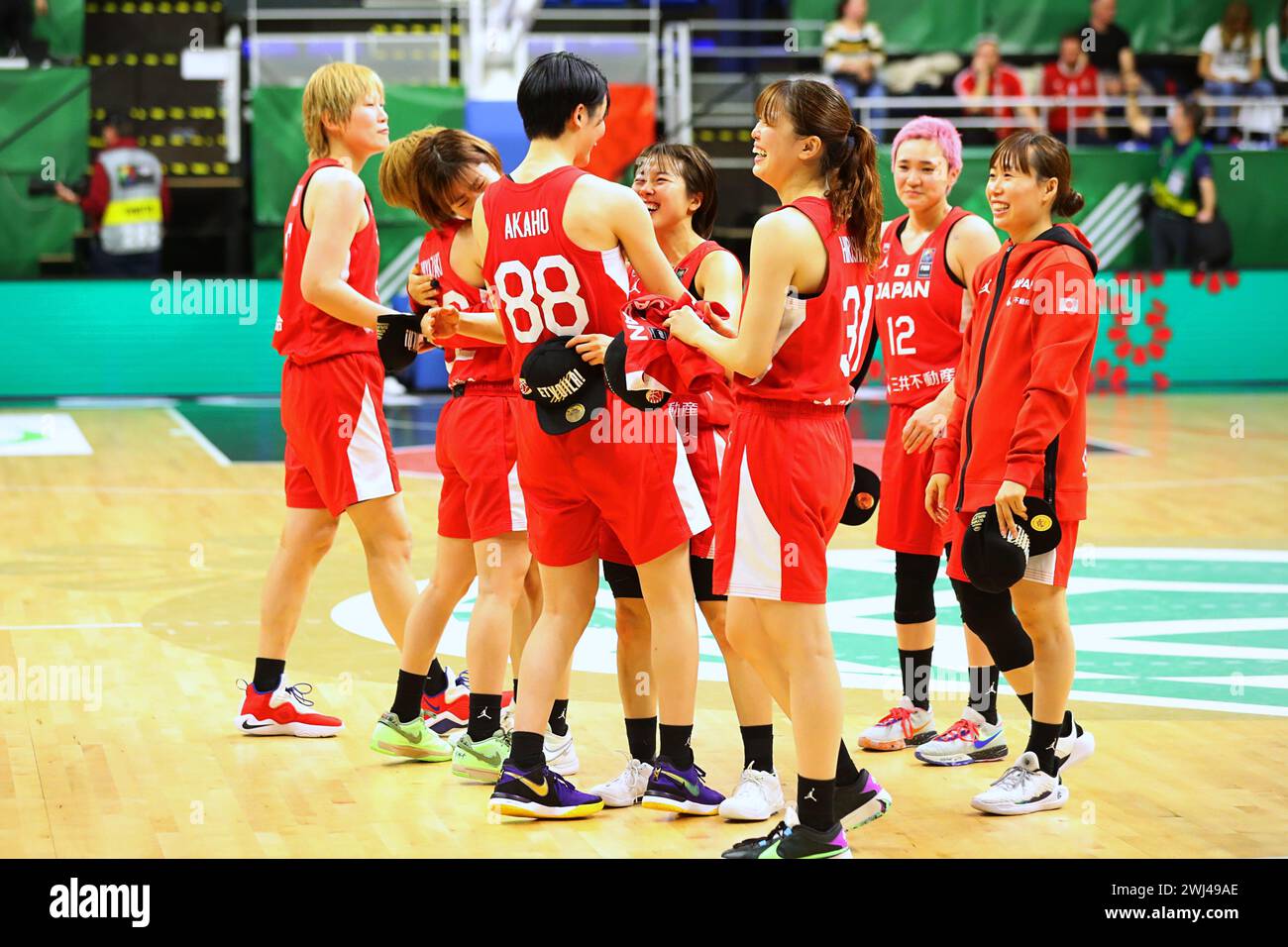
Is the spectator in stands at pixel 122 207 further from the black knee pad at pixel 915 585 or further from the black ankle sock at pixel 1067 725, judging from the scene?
the black ankle sock at pixel 1067 725

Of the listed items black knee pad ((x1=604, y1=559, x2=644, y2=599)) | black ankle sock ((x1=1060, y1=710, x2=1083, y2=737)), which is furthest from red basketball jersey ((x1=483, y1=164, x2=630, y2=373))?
black ankle sock ((x1=1060, y1=710, x2=1083, y2=737))

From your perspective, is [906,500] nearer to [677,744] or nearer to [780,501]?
[677,744]

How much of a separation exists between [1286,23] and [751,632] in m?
18.1

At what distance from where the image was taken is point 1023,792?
4.64 meters

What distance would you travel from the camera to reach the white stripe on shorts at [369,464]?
5367 millimetres

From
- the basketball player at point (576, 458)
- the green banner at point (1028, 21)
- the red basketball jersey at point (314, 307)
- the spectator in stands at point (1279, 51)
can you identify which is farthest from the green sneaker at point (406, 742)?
the spectator in stands at point (1279, 51)

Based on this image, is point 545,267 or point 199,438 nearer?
point 545,267

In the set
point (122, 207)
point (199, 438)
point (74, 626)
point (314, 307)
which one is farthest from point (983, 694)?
point (122, 207)

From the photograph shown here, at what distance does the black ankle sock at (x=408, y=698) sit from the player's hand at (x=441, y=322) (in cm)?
108

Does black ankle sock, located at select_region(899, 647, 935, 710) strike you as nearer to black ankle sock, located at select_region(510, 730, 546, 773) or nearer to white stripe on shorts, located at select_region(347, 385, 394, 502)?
black ankle sock, located at select_region(510, 730, 546, 773)

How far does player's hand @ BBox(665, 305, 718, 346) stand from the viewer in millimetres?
4023

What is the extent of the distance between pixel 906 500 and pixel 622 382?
5.48ft

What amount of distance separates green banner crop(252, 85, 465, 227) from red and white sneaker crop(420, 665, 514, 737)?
1227cm
